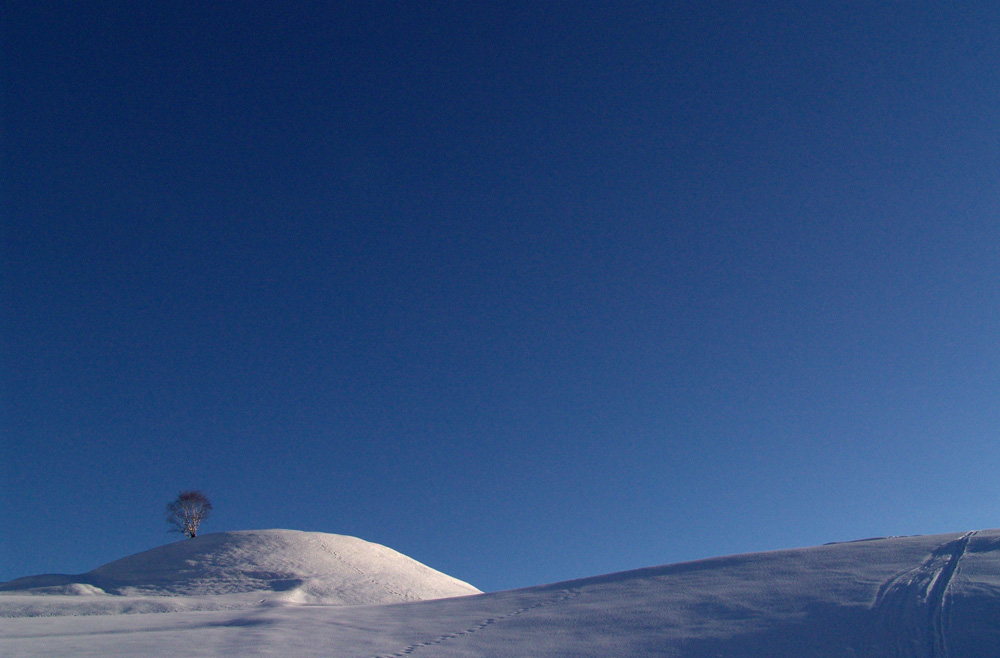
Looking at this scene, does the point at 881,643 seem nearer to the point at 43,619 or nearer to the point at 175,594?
the point at 43,619

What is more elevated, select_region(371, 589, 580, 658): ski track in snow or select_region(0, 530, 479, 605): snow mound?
select_region(0, 530, 479, 605): snow mound

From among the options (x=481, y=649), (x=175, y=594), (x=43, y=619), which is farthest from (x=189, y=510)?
(x=481, y=649)

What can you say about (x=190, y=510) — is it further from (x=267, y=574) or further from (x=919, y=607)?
(x=919, y=607)

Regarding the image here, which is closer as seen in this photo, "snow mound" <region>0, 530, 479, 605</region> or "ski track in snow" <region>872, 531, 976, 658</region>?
"ski track in snow" <region>872, 531, 976, 658</region>

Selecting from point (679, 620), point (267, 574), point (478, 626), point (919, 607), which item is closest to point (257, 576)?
point (267, 574)

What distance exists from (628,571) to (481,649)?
839cm

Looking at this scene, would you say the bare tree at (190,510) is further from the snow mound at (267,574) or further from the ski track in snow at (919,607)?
the ski track in snow at (919,607)

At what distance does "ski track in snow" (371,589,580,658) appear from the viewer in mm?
10648

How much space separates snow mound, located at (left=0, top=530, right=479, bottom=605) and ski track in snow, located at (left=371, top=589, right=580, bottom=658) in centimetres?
1120

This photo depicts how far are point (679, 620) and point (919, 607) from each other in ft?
12.5

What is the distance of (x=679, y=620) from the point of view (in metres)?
11.2

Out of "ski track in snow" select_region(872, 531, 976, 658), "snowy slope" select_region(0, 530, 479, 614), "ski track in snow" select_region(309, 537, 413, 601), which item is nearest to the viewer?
"ski track in snow" select_region(872, 531, 976, 658)

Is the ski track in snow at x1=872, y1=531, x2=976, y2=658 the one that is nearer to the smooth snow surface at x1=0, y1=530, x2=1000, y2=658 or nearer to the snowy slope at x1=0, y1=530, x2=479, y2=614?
the smooth snow surface at x1=0, y1=530, x2=1000, y2=658

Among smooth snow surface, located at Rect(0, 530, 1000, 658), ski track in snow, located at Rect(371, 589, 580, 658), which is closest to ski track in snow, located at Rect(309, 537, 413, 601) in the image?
smooth snow surface, located at Rect(0, 530, 1000, 658)
